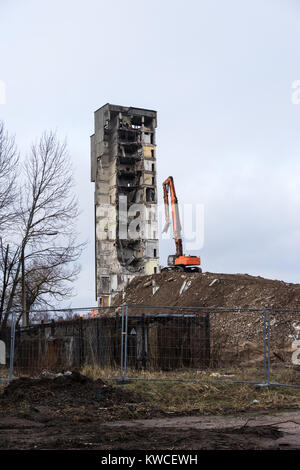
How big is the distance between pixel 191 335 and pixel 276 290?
993cm

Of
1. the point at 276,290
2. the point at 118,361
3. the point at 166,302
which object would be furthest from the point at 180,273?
the point at 118,361

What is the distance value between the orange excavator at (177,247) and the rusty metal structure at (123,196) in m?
15.7

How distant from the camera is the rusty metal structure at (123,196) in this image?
2044 inches

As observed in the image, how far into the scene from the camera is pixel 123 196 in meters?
52.8

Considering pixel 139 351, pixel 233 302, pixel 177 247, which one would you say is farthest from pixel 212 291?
pixel 139 351

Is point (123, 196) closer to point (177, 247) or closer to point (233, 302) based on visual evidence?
point (177, 247)

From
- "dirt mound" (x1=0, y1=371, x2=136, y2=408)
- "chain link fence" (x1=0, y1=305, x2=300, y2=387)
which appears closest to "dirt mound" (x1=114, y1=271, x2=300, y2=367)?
"chain link fence" (x1=0, y1=305, x2=300, y2=387)

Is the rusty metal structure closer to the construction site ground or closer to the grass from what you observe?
the construction site ground

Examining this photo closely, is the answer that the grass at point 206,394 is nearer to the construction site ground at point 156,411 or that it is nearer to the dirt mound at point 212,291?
the construction site ground at point 156,411

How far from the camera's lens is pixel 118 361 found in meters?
16.9

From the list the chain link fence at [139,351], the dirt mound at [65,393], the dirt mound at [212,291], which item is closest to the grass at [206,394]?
the chain link fence at [139,351]

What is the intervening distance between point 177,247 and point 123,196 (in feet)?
59.7

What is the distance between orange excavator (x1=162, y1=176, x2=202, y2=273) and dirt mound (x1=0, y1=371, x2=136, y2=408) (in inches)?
854

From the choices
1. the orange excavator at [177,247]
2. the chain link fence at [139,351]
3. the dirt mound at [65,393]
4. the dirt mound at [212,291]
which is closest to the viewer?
the dirt mound at [65,393]
